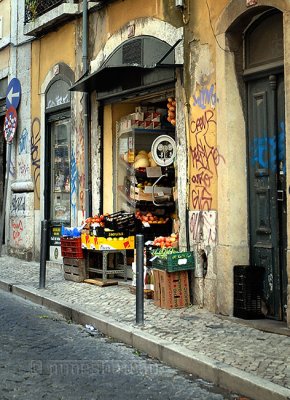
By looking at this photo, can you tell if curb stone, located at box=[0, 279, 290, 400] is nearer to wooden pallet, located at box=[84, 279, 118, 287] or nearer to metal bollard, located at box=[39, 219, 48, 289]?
metal bollard, located at box=[39, 219, 48, 289]

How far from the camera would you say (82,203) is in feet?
37.4

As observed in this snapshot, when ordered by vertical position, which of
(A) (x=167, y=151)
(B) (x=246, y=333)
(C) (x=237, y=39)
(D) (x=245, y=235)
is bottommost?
(B) (x=246, y=333)

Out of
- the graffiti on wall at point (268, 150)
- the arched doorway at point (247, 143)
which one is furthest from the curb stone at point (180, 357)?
the graffiti on wall at point (268, 150)

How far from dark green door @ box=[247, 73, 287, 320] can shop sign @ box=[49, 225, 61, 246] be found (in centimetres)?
586

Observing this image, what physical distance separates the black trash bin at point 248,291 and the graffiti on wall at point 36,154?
6.81 meters

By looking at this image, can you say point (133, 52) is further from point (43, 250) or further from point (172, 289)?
point (172, 289)

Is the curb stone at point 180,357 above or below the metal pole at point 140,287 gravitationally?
below

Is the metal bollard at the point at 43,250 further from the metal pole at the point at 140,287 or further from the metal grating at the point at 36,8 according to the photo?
the metal grating at the point at 36,8

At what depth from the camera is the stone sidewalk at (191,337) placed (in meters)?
4.98

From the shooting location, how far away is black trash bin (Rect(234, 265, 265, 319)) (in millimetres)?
7168

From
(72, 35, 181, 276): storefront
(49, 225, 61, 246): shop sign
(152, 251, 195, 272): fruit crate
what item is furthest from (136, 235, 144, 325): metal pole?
(49, 225, 61, 246): shop sign

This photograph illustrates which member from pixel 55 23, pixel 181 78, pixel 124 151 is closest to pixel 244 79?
pixel 181 78

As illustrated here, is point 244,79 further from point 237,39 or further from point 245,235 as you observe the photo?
point 245,235

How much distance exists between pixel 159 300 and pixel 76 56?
5.57m
